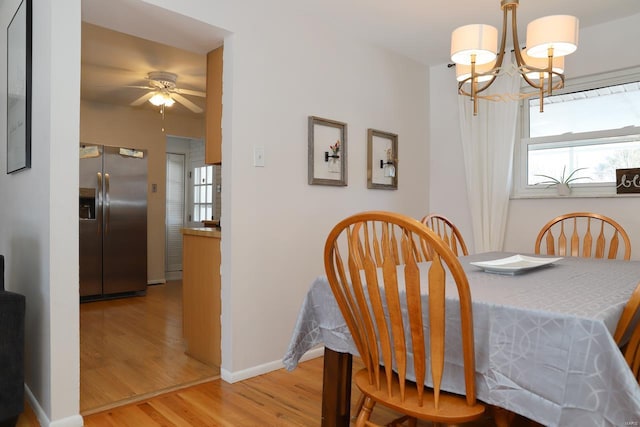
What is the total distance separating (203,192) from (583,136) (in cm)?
490

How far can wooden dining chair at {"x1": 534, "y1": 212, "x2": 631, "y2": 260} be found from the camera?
2.45 m

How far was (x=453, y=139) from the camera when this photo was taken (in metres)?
3.90

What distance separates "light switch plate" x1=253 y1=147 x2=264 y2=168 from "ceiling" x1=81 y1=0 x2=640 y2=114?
0.69 m

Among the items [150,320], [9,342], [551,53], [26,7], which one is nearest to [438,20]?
[551,53]

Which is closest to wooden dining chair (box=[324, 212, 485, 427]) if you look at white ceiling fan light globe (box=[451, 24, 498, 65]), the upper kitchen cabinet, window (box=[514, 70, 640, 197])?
white ceiling fan light globe (box=[451, 24, 498, 65])

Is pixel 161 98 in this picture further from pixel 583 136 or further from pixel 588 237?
pixel 588 237

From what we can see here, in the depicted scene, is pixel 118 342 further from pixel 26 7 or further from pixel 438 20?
pixel 438 20

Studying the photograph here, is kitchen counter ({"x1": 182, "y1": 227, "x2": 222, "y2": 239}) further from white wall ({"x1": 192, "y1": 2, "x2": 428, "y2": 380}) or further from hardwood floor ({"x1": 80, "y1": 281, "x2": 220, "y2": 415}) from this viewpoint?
hardwood floor ({"x1": 80, "y1": 281, "x2": 220, "y2": 415})

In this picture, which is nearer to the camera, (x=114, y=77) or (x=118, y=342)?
(x=118, y=342)

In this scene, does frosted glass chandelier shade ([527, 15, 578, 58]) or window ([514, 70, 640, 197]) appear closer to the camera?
frosted glass chandelier shade ([527, 15, 578, 58])

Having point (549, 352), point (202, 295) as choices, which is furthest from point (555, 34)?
point (202, 295)

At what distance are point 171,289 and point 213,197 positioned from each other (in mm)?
1468

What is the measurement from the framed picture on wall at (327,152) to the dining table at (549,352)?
157cm

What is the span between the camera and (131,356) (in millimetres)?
2896
